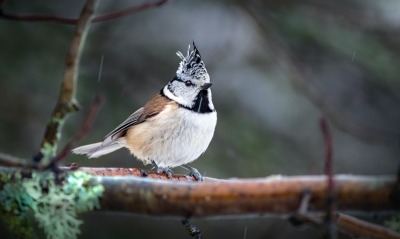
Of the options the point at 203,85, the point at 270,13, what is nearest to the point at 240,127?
the point at 270,13

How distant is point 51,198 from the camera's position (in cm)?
245

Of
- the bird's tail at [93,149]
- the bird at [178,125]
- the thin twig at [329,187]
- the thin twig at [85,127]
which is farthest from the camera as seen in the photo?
the bird's tail at [93,149]

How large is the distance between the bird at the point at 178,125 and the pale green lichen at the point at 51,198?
2.16 m

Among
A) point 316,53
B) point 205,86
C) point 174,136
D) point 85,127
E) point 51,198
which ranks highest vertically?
point 316,53

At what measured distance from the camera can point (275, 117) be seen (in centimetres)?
779

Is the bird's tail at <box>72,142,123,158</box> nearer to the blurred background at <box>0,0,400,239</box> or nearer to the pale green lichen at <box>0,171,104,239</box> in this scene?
the blurred background at <box>0,0,400,239</box>

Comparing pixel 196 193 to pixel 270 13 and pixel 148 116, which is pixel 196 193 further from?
pixel 270 13

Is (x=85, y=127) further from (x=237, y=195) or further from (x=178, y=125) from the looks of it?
(x=178, y=125)

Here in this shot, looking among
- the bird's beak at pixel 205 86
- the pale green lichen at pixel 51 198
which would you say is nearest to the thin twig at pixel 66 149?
the pale green lichen at pixel 51 198

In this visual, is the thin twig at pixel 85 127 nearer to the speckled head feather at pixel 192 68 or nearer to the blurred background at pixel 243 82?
the speckled head feather at pixel 192 68

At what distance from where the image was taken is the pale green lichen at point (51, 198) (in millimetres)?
2410

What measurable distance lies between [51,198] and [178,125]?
2.45m

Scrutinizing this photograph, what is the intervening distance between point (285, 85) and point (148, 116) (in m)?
2.84

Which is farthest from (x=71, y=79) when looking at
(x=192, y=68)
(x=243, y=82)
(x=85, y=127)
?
(x=243, y=82)
